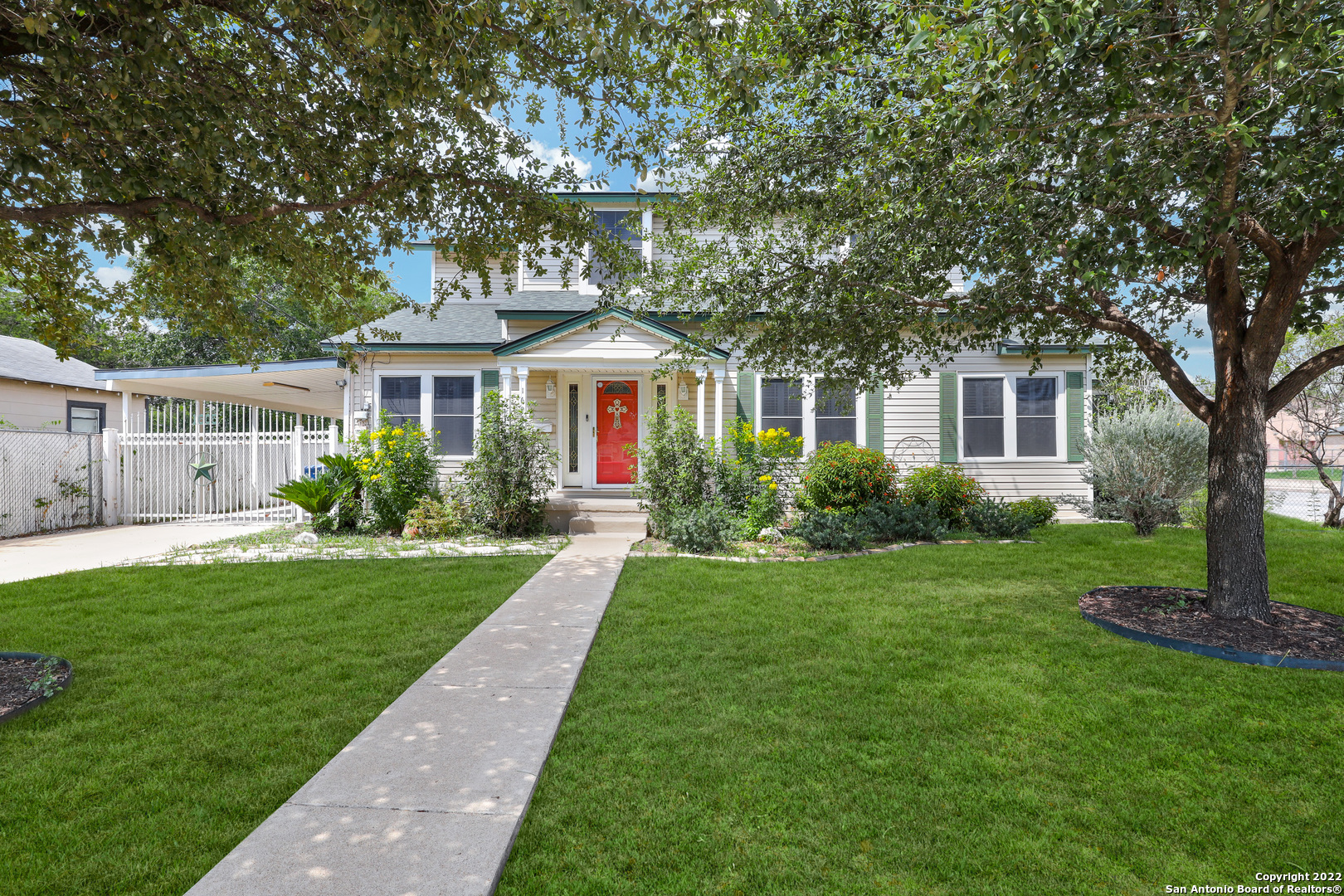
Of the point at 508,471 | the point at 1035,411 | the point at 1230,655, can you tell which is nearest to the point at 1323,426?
→ the point at 1035,411

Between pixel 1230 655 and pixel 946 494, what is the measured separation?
18.9 ft

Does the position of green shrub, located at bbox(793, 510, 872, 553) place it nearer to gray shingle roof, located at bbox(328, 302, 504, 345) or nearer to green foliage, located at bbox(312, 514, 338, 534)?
gray shingle roof, located at bbox(328, 302, 504, 345)

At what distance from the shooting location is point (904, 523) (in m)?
9.10

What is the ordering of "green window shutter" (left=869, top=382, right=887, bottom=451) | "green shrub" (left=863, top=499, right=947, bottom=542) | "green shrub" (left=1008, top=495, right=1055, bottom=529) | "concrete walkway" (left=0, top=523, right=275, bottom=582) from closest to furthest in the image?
"concrete walkway" (left=0, top=523, right=275, bottom=582)
"green shrub" (left=863, top=499, right=947, bottom=542)
"green shrub" (left=1008, top=495, right=1055, bottom=529)
"green window shutter" (left=869, top=382, right=887, bottom=451)

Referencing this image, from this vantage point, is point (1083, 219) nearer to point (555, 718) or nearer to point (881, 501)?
point (555, 718)

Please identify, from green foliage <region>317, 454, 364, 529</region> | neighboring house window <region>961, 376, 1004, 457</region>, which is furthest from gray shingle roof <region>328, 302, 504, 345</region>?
neighboring house window <region>961, 376, 1004, 457</region>

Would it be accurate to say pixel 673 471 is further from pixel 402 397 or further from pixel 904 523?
pixel 402 397

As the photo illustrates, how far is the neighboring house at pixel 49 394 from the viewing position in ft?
41.9

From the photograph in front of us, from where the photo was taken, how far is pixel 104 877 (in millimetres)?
2137

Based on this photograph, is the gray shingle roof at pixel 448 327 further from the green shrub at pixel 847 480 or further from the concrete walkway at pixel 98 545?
the green shrub at pixel 847 480

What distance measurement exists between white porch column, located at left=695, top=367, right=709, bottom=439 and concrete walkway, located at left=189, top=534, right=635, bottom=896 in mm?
6709

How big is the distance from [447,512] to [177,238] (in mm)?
6036

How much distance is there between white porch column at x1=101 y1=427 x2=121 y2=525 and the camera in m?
11.5

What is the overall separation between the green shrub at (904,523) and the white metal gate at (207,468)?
9650 millimetres
